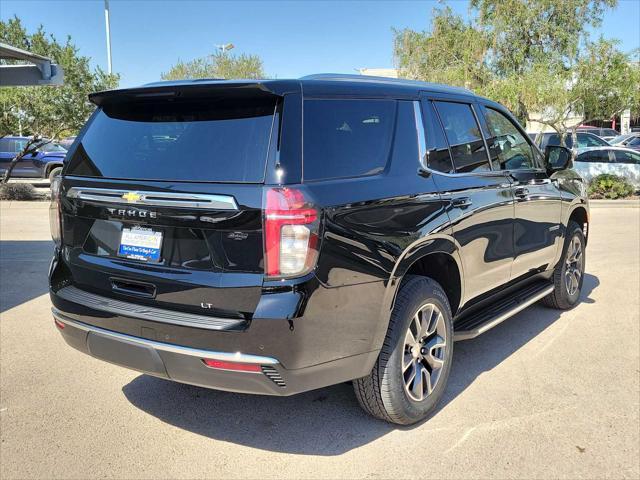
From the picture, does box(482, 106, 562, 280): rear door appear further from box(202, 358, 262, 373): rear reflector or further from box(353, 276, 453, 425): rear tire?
box(202, 358, 262, 373): rear reflector

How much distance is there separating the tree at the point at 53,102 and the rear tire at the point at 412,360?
540 inches

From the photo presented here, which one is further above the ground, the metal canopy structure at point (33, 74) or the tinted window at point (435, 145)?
the metal canopy structure at point (33, 74)

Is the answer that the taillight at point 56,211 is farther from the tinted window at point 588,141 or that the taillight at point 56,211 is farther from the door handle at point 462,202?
the tinted window at point 588,141

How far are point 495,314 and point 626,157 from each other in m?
16.1

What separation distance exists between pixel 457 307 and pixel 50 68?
8273mm

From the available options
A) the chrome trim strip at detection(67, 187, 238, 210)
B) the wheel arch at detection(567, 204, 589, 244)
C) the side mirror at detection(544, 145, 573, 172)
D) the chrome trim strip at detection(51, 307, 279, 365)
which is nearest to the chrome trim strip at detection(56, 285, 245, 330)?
the chrome trim strip at detection(51, 307, 279, 365)

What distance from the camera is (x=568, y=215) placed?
5.45 metres

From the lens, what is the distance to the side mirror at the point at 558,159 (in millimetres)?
5156

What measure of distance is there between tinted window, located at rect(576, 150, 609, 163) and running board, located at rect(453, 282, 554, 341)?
14.4m

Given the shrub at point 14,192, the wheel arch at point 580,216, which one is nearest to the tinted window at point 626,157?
the wheel arch at point 580,216

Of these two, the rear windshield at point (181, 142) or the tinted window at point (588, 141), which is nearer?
the rear windshield at point (181, 142)

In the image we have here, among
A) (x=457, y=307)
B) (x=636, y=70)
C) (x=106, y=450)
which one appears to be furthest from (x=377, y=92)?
(x=636, y=70)

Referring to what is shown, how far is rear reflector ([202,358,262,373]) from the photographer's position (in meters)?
2.67

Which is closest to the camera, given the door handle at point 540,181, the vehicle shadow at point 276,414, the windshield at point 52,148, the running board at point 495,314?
the vehicle shadow at point 276,414
